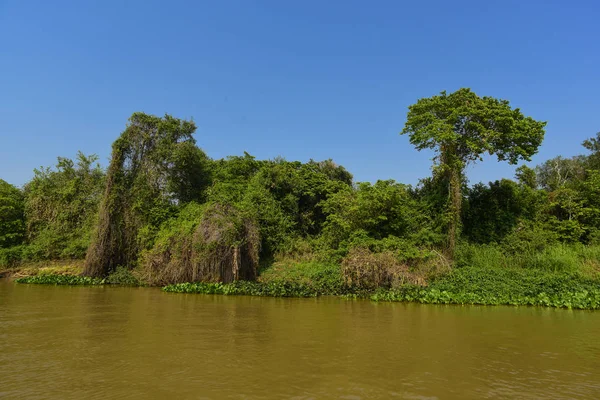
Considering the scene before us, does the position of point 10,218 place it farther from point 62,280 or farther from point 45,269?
point 62,280

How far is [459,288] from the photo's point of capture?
1537 cm

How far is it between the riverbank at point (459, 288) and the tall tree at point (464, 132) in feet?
→ 11.8

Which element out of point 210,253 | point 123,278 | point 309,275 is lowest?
point 123,278

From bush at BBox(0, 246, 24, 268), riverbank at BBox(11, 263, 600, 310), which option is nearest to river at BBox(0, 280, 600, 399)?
riverbank at BBox(11, 263, 600, 310)

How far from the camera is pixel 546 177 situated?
3584 cm

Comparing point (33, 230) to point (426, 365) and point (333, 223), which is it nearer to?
point (333, 223)

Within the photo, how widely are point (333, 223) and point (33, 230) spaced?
69.2ft

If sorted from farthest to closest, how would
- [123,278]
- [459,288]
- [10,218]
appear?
[10,218] → [123,278] → [459,288]

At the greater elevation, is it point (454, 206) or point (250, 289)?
point (454, 206)

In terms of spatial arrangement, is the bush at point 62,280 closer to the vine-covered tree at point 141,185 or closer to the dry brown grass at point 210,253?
the vine-covered tree at point 141,185

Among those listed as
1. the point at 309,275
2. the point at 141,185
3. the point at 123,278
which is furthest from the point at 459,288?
the point at 141,185

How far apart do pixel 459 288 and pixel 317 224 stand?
11196mm

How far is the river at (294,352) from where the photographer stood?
5.64 meters

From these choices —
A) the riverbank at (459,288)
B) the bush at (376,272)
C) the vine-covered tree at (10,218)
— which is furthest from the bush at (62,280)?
the bush at (376,272)
